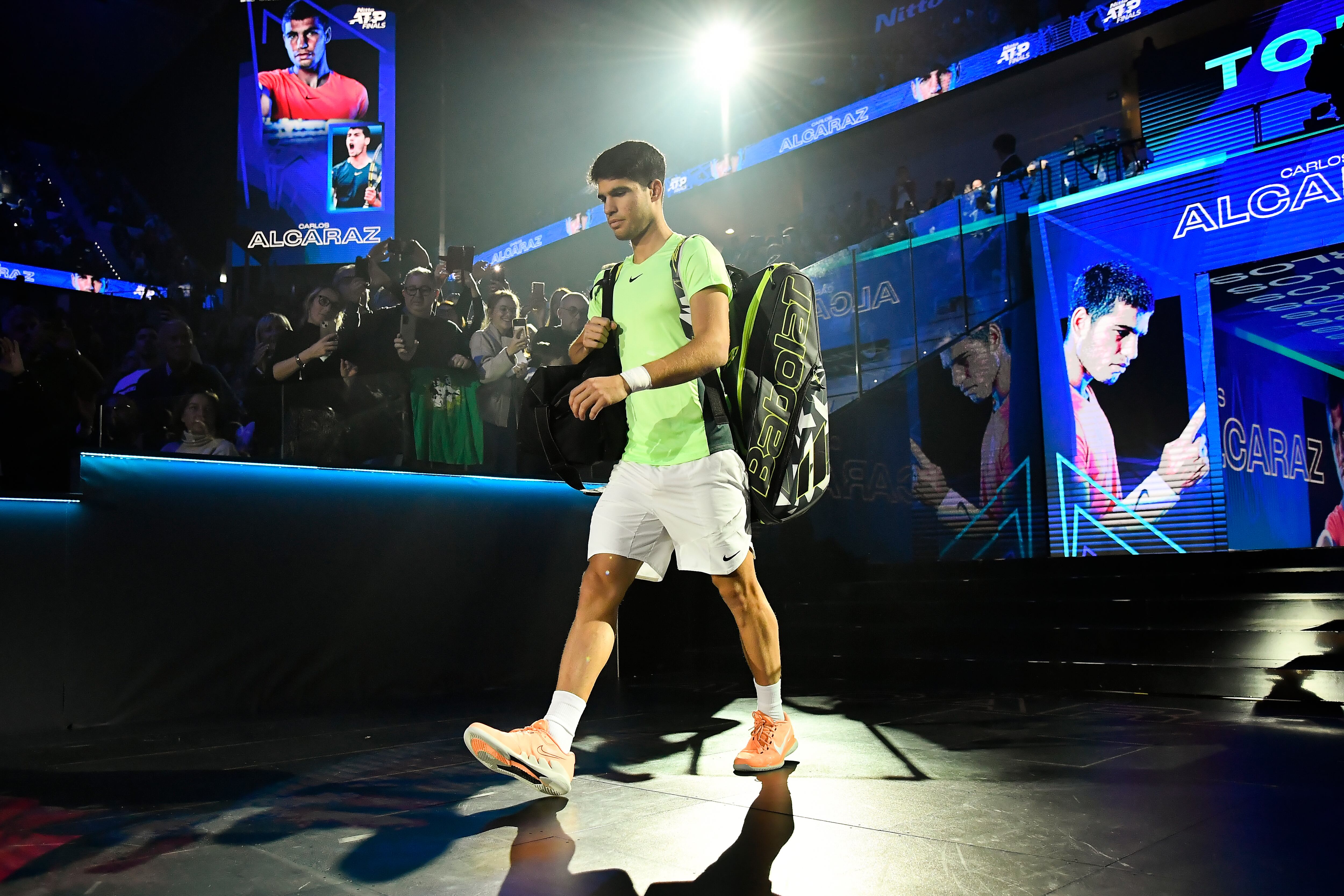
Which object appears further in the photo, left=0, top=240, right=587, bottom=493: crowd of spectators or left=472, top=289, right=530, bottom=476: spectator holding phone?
left=472, top=289, right=530, bottom=476: spectator holding phone

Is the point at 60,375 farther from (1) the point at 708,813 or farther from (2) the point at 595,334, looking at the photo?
(1) the point at 708,813

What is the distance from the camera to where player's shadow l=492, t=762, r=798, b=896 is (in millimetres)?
1499

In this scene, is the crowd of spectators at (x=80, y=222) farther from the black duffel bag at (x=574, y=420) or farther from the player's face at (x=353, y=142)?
the black duffel bag at (x=574, y=420)

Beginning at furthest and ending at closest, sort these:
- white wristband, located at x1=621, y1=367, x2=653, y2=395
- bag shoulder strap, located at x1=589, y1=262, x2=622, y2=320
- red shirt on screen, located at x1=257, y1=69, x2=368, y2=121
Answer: red shirt on screen, located at x1=257, y1=69, x2=368, y2=121 < bag shoulder strap, located at x1=589, y1=262, x2=622, y2=320 < white wristband, located at x1=621, y1=367, x2=653, y2=395

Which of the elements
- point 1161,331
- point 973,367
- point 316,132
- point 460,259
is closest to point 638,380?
point 460,259

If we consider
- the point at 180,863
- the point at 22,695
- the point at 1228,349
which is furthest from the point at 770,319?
the point at 1228,349

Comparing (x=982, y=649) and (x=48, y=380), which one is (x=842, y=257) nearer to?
(x=982, y=649)

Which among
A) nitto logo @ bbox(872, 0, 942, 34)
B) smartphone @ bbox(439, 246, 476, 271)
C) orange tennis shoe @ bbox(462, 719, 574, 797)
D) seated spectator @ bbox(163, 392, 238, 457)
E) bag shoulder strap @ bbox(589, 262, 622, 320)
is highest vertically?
nitto logo @ bbox(872, 0, 942, 34)

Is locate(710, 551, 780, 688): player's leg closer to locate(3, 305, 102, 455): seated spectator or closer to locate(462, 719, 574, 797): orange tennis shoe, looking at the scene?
locate(462, 719, 574, 797): orange tennis shoe

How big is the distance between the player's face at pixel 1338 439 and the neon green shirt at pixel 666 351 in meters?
9.20

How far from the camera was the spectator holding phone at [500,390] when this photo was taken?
5.14 m

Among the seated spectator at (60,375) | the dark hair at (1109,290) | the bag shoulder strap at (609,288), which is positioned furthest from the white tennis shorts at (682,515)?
the dark hair at (1109,290)

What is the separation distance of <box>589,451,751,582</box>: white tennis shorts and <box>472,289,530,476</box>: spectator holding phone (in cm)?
266

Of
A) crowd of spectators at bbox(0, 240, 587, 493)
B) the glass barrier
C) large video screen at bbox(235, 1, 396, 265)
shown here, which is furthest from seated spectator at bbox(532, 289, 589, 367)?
large video screen at bbox(235, 1, 396, 265)
